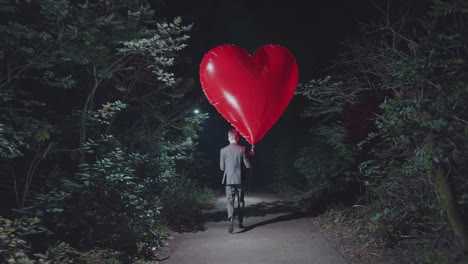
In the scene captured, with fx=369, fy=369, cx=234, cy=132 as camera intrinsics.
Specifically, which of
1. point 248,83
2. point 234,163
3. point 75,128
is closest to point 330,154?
point 234,163

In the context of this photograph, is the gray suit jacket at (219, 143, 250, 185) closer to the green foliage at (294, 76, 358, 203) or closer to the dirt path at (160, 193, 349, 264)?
the dirt path at (160, 193, 349, 264)

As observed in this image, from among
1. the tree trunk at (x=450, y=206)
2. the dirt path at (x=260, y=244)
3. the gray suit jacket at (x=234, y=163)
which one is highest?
the gray suit jacket at (x=234, y=163)

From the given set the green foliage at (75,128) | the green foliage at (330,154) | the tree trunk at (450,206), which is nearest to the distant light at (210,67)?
the green foliage at (75,128)

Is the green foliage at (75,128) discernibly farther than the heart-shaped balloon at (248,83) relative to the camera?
No

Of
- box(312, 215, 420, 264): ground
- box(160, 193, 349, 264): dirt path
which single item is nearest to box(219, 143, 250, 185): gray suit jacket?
box(160, 193, 349, 264): dirt path

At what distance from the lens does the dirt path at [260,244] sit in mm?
6094

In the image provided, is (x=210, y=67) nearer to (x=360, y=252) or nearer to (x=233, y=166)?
(x=233, y=166)

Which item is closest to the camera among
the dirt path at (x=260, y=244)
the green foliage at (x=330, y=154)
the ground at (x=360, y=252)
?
the ground at (x=360, y=252)

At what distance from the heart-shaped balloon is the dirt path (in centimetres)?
199

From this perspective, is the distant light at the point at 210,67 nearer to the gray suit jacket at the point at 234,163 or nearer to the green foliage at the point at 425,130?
the gray suit jacket at the point at 234,163

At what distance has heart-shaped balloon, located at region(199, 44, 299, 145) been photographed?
5879 millimetres

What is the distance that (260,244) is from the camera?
698 cm

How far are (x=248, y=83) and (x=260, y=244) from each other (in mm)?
3118

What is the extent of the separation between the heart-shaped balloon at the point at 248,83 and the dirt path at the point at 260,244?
6.52ft
